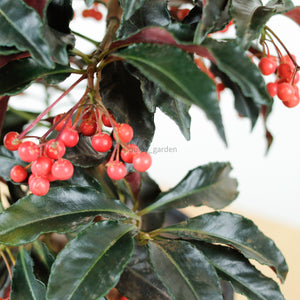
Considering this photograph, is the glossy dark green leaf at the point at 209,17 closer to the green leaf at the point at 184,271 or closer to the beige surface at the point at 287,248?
the green leaf at the point at 184,271

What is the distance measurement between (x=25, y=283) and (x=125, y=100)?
0.93 feet

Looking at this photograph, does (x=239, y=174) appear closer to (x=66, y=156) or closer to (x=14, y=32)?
(x=66, y=156)

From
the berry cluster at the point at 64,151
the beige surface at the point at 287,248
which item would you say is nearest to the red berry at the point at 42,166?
the berry cluster at the point at 64,151

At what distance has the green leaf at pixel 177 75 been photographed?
271 mm

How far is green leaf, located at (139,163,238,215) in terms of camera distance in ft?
1.84

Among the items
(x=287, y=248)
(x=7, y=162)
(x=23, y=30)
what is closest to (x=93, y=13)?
(x=7, y=162)

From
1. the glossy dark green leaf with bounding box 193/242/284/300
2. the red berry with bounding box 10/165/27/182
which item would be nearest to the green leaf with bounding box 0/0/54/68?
the red berry with bounding box 10/165/27/182

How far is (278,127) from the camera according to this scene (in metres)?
1.47

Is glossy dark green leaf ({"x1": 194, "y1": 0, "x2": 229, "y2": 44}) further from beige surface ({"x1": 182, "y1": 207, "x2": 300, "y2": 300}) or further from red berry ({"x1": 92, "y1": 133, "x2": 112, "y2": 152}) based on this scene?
beige surface ({"x1": 182, "y1": 207, "x2": 300, "y2": 300})

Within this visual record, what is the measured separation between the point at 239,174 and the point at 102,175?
0.97 meters

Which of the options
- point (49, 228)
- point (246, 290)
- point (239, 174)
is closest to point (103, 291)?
point (49, 228)

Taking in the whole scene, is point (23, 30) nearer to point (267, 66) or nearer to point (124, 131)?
point (124, 131)

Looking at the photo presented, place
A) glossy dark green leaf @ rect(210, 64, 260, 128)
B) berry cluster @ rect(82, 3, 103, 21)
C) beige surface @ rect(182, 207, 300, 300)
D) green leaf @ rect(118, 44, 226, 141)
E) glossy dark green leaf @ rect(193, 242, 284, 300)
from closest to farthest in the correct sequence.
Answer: green leaf @ rect(118, 44, 226, 141) → glossy dark green leaf @ rect(210, 64, 260, 128) → glossy dark green leaf @ rect(193, 242, 284, 300) → berry cluster @ rect(82, 3, 103, 21) → beige surface @ rect(182, 207, 300, 300)

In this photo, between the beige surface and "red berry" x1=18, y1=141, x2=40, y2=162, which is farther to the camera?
the beige surface
